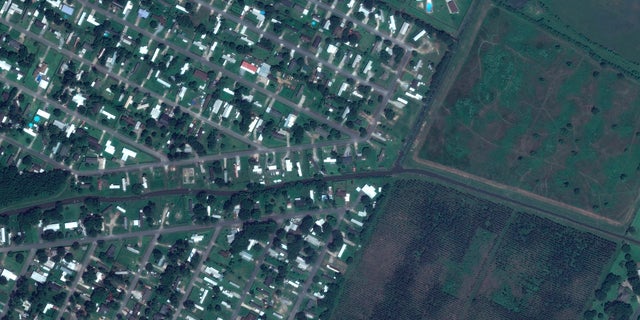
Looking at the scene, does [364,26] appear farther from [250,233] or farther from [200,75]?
[250,233]

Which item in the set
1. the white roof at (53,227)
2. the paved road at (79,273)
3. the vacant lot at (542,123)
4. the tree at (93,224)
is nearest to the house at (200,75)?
the tree at (93,224)

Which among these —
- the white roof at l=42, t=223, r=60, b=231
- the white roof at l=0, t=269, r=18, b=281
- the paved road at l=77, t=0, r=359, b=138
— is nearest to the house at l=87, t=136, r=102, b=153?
the white roof at l=42, t=223, r=60, b=231

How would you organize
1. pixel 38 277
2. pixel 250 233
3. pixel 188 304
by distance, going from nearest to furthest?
pixel 250 233
pixel 188 304
pixel 38 277

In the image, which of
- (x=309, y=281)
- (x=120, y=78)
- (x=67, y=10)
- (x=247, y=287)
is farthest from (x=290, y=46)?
(x=247, y=287)

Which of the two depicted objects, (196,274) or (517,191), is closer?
(517,191)

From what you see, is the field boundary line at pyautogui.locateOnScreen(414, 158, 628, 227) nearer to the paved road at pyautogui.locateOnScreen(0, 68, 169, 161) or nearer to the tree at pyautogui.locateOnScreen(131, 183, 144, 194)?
the paved road at pyautogui.locateOnScreen(0, 68, 169, 161)
